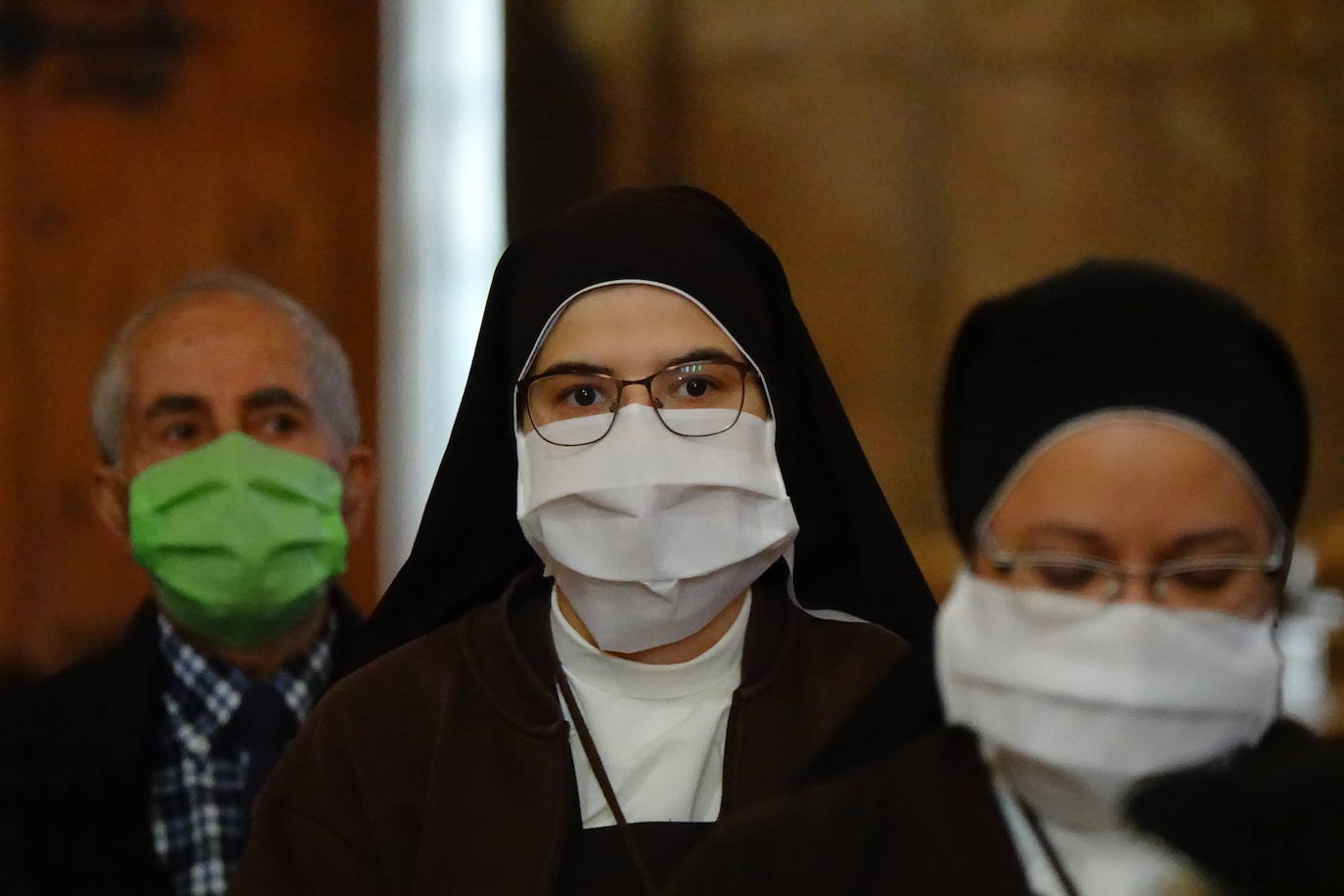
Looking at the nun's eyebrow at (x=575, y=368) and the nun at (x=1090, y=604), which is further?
the nun's eyebrow at (x=575, y=368)

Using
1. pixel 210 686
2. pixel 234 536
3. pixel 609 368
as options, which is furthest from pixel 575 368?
pixel 210 686

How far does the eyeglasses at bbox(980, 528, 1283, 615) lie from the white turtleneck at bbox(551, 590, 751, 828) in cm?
103

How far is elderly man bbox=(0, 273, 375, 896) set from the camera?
4.05m

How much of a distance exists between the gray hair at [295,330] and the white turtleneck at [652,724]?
3.86ft

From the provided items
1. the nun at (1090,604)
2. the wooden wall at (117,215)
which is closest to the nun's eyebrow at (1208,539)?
the nun at (1090,604)

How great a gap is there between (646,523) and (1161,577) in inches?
43.7

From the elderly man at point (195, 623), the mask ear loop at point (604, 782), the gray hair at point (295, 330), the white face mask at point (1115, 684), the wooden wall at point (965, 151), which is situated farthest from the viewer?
the wooden wall at point (965, 151)

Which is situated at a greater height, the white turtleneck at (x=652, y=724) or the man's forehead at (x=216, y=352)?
the man's forehead at (x=216, y=352)

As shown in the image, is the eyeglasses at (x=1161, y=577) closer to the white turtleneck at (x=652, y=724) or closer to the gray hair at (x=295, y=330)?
the white turtleneck at (x=652, y=724)

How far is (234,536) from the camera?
4074 mm

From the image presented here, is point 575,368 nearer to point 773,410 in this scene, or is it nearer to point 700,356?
point 700,356

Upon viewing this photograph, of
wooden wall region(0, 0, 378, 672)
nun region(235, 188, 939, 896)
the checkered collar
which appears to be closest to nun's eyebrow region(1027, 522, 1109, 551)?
nun region(235, 188, 939, 896)

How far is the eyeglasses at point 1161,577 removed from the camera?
226 centimetres

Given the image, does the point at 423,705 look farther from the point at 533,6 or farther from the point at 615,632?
the point at 533,6
